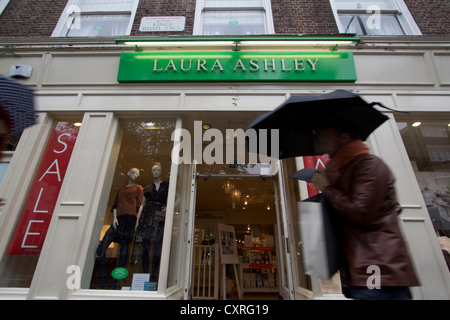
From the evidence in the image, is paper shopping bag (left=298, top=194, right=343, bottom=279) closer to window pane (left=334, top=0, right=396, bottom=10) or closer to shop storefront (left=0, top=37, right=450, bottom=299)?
shop storefront (left=0, top=37, right=450, bottom=299)

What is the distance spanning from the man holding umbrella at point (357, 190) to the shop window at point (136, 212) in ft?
9.97

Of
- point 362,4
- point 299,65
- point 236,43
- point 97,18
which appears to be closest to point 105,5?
point 97,18

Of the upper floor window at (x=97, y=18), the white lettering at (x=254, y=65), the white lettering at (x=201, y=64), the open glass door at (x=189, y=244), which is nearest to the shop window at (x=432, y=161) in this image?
the white lettering at (x=254, y=65)

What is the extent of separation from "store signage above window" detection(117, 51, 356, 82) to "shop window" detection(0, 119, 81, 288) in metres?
1.61

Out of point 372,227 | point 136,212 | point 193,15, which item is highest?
point 193,15

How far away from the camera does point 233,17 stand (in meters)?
5.92

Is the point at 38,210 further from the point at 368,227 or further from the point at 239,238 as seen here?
the point at 239,238

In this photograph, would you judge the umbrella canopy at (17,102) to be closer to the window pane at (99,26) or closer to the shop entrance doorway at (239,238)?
the shop entrance doorway at (239,238)

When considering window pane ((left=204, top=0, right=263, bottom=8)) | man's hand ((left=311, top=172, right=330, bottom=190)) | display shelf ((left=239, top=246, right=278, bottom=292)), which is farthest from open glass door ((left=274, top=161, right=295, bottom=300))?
window pane ((left=204, top=0, right=263, bottom=8))

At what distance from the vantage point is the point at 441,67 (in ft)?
15.1

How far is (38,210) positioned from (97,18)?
485 cm
